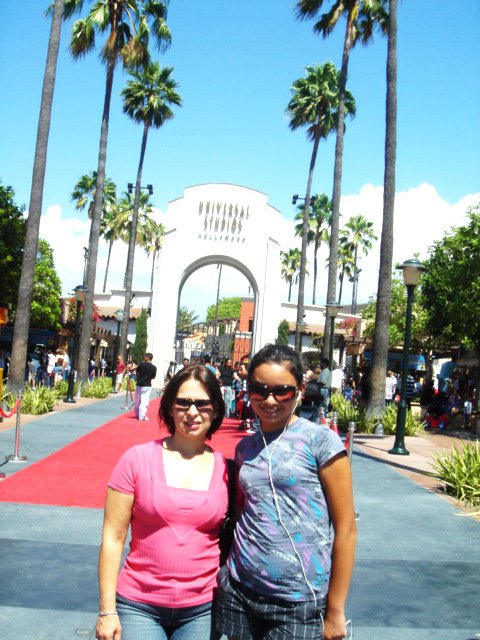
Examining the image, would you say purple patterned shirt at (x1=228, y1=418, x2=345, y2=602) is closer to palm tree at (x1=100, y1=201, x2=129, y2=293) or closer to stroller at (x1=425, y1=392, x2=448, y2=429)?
stroller at (x1=425, y1=392, x2=448, y2=429)

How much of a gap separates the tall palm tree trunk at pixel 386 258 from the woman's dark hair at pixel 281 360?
1591cm

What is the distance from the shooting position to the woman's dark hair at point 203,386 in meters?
3.09

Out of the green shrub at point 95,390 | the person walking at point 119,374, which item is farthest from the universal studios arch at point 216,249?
the green shrub at point 95,390

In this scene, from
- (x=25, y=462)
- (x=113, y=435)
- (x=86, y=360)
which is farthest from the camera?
(x=86, y=360)

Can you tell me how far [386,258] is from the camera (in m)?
18.9

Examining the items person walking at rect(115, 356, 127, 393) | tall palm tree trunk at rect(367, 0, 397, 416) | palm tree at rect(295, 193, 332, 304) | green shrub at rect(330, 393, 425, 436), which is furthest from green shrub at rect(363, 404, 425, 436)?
palm tree at rect(295, 193, 332, 304)

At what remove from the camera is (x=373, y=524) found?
26.8ft

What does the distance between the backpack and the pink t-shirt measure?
11422mm

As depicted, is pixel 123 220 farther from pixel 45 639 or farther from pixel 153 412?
pixel 45 639

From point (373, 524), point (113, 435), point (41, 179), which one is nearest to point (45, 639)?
point (373, 524)

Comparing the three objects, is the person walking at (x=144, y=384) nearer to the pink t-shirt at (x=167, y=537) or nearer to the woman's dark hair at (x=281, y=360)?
the woman's dark hair at (x=281, y=360)

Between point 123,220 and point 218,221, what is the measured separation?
51.6 feet

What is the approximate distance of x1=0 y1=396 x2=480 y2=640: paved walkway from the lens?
16.2ft

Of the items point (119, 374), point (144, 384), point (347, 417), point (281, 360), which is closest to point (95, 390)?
point (119, 374)
